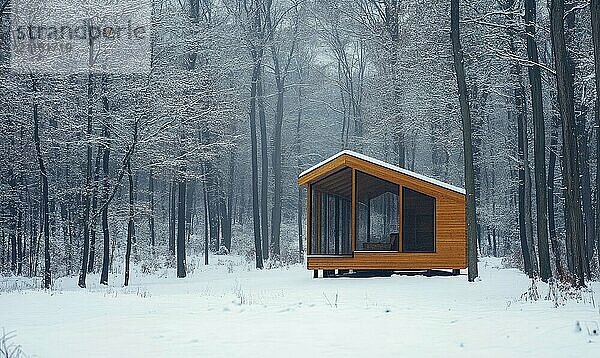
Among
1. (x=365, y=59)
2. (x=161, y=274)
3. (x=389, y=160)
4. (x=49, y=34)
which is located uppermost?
(x=365, y=59)

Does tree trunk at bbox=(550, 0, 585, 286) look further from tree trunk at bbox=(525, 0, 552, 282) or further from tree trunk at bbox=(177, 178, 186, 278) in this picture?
tree trunk at bbox=(177, 178, 186, 278)

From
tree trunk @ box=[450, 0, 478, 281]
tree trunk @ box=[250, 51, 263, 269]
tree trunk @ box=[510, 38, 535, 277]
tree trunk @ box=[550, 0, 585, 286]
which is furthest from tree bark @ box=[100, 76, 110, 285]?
tree trunk @ box=[550, 0, 585, 286]

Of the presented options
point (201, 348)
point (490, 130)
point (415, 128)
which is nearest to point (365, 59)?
point (490, 130)

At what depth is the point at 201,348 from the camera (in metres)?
6.83

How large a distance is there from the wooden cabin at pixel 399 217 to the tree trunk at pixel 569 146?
4.84m

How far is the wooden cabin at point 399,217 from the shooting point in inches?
667

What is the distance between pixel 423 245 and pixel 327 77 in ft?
63.8

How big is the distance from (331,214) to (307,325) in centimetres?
1353

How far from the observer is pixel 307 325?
26.5ft

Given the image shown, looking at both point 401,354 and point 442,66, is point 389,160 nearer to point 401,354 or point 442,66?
point 442,66

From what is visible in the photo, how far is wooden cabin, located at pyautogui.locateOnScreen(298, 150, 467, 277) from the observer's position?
55.6 feet

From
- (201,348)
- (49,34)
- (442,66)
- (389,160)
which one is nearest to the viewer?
(201,348)

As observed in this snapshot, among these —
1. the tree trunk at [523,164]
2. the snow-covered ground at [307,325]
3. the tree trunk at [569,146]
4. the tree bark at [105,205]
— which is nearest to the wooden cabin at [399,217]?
the tree trunk at [523,164]

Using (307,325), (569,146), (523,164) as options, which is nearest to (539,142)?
(569,146)
